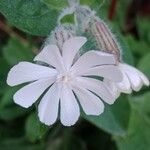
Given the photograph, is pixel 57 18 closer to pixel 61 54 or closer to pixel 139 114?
pixel 61 54

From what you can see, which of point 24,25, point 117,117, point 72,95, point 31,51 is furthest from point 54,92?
point 31,51

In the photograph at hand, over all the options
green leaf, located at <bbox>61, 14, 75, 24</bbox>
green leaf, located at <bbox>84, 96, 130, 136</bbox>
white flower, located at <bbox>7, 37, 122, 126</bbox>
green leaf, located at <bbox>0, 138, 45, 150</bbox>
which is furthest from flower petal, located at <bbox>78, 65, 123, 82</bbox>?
green leaf, located at <bbox>0, 138, 45, 150</bbox>

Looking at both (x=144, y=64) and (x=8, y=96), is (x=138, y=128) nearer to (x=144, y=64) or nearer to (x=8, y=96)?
(x=144, y=64)

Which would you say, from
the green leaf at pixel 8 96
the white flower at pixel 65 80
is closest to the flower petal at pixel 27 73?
the white flower at pixel 65 80

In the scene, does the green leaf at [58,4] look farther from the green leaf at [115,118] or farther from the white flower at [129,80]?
the green leaf at [115,118]

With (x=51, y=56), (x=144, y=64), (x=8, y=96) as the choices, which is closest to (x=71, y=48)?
(x=51, y=56)

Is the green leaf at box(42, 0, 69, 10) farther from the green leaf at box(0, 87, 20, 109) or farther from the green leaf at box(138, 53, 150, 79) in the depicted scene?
the green leaf at box(138, 53, 150, 79)
